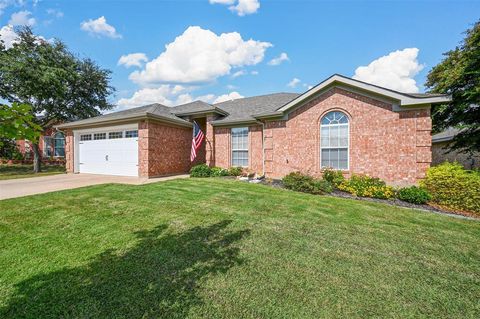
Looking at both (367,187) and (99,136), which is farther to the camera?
(99,136)

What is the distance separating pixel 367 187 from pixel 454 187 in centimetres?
251

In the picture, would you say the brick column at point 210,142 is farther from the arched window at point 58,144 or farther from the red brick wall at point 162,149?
the arched window at point 58,144

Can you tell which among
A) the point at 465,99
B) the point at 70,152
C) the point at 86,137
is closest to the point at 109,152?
the point at 86,137

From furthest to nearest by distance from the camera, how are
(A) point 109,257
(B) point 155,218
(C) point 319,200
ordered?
1. (C) point 319,200
2. (B) point 155,218
3. (A) point 109,257

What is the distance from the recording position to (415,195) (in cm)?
752

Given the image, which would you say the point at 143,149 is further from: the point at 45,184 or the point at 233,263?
the point at 233,263

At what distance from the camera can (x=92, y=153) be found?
14266 mm

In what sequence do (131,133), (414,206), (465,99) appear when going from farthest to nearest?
(131,133) → (465,99) → (414,206)

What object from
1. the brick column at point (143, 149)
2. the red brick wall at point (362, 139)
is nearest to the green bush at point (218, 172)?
the red brick wall at point (362, 139)

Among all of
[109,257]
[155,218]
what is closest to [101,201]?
[155,218]

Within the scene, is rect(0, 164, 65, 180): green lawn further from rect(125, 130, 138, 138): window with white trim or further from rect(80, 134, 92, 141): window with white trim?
rect(125, 130, 138, 138): window with white trim

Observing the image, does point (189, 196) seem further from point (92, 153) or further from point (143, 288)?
point (92, 153)

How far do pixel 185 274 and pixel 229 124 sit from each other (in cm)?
1152

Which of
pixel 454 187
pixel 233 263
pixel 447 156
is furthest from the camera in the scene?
pixel 447 156
